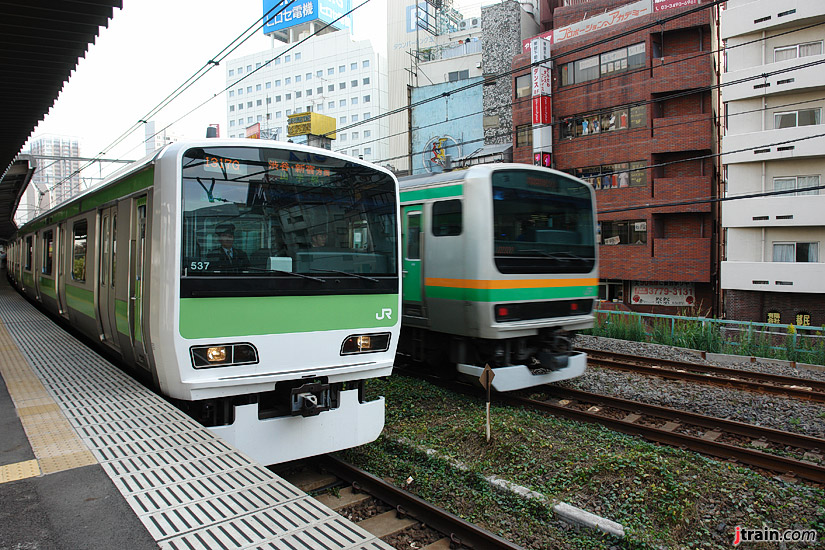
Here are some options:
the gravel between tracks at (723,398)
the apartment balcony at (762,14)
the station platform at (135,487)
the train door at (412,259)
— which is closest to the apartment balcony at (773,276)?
the apartment balcony at (762,14)

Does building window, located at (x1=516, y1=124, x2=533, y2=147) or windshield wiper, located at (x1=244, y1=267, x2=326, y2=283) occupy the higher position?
building window, located at (x1=516, y1=124, x2=533, y2=147)

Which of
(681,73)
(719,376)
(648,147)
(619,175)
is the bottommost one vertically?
(719,376)

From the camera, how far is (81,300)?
7699 millimetres

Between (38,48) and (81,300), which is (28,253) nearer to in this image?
(81,300)

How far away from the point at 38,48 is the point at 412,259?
214 inches

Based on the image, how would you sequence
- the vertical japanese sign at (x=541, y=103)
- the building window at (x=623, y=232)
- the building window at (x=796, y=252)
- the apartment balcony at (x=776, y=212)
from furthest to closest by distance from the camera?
the vertical japanese sign at (x=541, y=103), the building window at (x=623, y=232), the building window at (x=796, y=252), the apartment balcony at (x=776, y=212)

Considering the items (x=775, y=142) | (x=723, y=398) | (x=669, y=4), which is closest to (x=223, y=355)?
(x=723, y=398)

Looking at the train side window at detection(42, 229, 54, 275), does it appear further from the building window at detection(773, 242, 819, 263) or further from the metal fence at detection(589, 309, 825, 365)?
the building window at detection(773, 242, 819, 263)

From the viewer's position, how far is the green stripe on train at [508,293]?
7.48 metres

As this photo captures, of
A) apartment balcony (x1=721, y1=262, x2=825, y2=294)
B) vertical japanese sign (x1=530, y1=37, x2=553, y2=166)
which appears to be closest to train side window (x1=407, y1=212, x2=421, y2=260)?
apartment balcony (x1=721, y1=262, x2=825, y2=294)

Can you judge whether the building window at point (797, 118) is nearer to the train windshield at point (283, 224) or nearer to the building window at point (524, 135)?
the building window at point (524, 135)

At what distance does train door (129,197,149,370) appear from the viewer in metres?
5.04

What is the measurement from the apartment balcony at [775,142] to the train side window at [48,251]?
2073 centimetres

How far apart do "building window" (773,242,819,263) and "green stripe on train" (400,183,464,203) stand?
1990 centimetres
